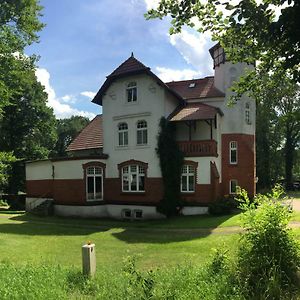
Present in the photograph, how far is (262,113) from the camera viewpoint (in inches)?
2115

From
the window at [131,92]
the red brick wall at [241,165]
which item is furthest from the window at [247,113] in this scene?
the window at [131,92]

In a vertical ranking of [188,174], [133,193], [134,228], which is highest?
[188,174]

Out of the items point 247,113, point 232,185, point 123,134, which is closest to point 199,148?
point 232,185

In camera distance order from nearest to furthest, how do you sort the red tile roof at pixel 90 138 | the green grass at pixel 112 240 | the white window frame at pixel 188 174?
the green grass at pixel 112 240, the white window frame at pixel 188 174, the red tile roof at pixel 90 138

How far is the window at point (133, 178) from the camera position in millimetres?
26906

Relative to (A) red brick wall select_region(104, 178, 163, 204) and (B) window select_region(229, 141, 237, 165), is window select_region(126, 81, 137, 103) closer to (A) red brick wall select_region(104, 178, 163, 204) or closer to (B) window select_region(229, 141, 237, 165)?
(A) red brick wall select_region(104, 178, 163, 204)

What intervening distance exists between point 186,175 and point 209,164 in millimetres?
1721

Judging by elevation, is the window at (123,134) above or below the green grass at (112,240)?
above

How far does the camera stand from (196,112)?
84.3 feet

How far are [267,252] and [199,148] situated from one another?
17.9 m

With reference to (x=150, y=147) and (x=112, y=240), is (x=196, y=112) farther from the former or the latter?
(x=112, y=240)

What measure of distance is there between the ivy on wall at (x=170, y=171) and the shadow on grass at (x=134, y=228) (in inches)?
42.1

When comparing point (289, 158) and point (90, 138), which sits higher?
point (90, 138)

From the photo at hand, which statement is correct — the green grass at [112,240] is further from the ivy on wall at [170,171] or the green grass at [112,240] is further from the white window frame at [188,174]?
the white window frame at [188,174]
